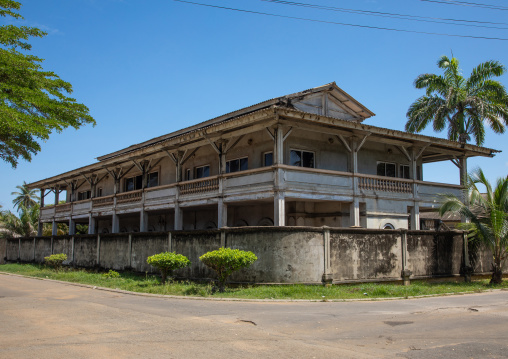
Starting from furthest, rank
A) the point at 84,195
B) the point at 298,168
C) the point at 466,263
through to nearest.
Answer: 1. the point at 84,195
2. the point at 466,263
3. the point at 298,168

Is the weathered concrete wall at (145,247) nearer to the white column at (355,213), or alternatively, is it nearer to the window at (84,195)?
the white column at (355,213)

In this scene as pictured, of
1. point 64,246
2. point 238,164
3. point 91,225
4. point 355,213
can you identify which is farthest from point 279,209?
point 91,225

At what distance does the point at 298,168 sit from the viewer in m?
19.0

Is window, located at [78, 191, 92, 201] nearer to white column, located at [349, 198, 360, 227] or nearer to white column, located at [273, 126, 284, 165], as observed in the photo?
white column, located at [273, 126, 284, 165]

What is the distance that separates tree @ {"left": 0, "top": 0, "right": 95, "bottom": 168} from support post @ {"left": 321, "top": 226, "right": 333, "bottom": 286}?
29.5ft

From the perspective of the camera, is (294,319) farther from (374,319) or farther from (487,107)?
(487,107)

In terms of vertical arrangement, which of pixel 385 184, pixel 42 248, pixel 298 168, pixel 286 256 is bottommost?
pixel 42 248

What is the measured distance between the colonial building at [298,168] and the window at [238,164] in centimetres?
5

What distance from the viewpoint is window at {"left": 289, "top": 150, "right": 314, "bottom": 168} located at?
70.4 ft

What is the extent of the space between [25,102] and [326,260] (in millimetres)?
10585

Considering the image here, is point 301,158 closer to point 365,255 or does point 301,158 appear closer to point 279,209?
point 279,209

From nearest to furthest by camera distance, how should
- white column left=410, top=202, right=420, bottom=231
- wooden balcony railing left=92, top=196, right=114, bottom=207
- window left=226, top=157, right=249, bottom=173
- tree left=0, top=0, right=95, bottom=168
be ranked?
tree left=0, top=0, right=95, bottom=168
white column left=410, top=202, right=420, bottom=231
window left=226, top=157, right=249, bottom=173
wooden balcony railing left=92, top=196, right=114, bottom=207

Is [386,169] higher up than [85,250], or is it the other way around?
[386,169]

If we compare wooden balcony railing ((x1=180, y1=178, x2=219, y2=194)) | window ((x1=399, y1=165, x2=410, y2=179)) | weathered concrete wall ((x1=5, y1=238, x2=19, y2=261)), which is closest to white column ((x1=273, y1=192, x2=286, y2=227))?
wooden balcony railing ((x1=180, y1=178, x2=219, y2=194))
